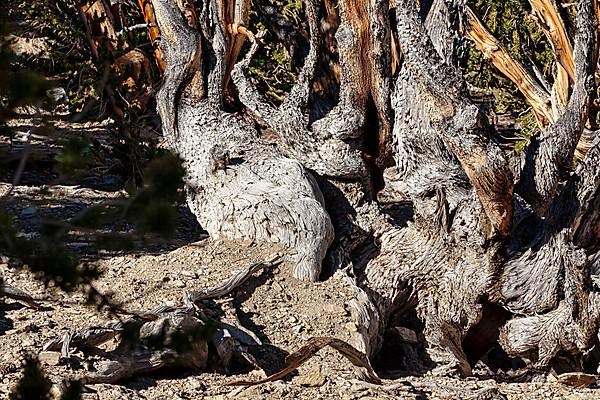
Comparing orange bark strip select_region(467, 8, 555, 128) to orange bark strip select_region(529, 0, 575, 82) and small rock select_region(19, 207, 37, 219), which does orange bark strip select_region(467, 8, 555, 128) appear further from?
small rock select_region(19, 207, 37, 219)

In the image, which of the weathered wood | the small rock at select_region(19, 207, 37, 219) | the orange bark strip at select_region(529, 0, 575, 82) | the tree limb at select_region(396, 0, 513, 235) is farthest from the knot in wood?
the orange bark strip at select_region(529, 0, 575, 82)

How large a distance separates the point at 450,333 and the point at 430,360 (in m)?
0.20

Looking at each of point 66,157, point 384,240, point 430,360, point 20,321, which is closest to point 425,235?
point 384,240

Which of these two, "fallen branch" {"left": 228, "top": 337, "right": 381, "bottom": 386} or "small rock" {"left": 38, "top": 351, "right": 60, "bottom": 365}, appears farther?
"fallen branch" {"left": 228, "top": 337, "right": 381, "bottom": 386}

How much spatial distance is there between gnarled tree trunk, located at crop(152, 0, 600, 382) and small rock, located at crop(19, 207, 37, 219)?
3.15 feet

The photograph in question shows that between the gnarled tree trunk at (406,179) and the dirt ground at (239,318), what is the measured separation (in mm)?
185

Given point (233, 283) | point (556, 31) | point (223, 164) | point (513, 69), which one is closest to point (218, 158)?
point (223, 164)

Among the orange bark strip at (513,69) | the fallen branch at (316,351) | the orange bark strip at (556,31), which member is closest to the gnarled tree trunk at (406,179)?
the fallen branch at (316,351)

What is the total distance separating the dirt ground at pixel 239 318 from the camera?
468 cm

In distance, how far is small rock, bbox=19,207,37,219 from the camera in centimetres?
623

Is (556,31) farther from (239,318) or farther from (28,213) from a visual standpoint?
(28,213)

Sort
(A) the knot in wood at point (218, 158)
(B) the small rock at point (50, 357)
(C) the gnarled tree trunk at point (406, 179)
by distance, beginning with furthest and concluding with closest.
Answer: (A) the knot in wood at point (218, 158), (C) the gnarled tree trunk at point (406, 179), (B) the small rock at point (50, 357)

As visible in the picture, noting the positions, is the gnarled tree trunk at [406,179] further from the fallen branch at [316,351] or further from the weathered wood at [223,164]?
the fallen branch at [316,351]

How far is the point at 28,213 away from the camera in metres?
6.36
